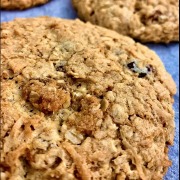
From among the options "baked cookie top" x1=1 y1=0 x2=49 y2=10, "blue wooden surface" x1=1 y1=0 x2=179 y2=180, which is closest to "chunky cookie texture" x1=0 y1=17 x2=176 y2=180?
"blue wooden surface" x1=1 y1=0 x2=179 y2=180

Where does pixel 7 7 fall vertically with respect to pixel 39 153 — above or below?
above

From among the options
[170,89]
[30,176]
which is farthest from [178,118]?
[30,176]

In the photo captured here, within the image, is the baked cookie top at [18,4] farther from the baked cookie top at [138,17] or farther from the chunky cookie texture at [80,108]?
the chunky cookie texture at [80,108]

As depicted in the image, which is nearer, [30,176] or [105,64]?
[30,176]

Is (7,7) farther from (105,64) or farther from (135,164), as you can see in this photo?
(135,164)

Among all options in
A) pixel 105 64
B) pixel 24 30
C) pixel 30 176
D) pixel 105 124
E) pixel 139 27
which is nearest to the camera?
pixel 30 176

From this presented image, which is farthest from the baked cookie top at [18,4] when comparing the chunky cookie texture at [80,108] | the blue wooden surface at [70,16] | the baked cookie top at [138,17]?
the chunky cookie texture at [80,108]

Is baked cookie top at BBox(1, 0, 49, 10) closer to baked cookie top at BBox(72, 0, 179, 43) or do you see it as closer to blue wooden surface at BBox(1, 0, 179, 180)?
blue wooden surface at BBox(1, 0, 179, 180)
